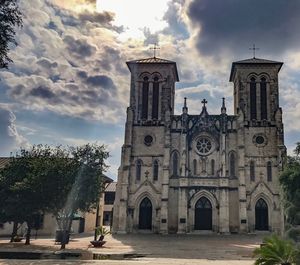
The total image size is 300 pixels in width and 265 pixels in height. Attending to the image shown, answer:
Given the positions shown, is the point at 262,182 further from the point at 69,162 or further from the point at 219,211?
the point at 69,162

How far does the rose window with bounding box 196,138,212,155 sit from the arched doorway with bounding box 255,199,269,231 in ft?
29.0

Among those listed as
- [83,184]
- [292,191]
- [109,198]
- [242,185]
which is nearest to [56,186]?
[83,184]

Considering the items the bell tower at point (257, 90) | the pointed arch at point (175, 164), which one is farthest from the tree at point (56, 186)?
the bell tower at point (257, 90)

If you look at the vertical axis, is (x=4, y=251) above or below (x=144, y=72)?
below

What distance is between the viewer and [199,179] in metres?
45.6

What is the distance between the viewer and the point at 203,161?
4706cm

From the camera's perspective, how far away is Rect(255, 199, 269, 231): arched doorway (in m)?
44.2

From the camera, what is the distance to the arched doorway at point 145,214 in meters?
45.9

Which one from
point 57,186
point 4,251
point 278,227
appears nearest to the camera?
point 4,251

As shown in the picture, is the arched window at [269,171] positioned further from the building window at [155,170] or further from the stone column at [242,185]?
the building window at [155,170]

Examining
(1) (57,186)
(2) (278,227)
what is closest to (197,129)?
(2) (278,227)

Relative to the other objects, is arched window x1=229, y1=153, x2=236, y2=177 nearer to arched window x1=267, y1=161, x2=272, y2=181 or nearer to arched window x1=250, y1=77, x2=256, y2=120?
arched window x1=267, y1=161, x2=272, y2=181

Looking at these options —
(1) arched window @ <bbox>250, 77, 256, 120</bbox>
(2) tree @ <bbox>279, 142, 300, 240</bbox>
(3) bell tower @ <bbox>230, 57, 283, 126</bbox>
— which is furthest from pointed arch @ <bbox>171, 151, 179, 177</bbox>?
(2) tree @ <bbox>279, 142, 300, 240</bbox>

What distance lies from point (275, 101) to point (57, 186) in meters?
32.0
